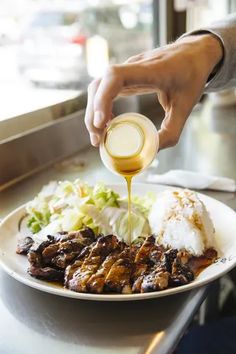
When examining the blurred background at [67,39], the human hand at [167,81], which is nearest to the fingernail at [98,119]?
the human hand at [167,81]

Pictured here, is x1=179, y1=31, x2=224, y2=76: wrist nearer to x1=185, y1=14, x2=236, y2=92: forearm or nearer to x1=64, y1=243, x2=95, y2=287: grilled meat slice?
x1=185, y1=14, x2=236, y2=92: forearm

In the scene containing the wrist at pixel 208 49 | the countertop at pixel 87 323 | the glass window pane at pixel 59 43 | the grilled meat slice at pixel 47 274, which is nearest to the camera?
the countertop at pixel 87 323

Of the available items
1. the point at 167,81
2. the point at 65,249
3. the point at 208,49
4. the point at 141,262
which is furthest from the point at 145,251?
the point at 208,49

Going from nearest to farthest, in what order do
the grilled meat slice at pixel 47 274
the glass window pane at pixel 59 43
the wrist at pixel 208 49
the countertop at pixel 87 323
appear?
the countertop at pixel 87 323 < the grilled meat slice at pixel 47 274 < the wrist at pixel 208 49 < the glass window pane at pixel 59 43

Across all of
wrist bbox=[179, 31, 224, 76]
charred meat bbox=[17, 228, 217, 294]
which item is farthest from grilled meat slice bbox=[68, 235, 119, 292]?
wrist bbox=[179, 31, 224, 76]

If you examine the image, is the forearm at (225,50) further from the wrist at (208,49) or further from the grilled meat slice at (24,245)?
the grilled meat slice at (24,245)

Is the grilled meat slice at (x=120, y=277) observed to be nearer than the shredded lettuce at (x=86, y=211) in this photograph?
Yes

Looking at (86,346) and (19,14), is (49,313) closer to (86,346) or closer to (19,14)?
(86,346)
